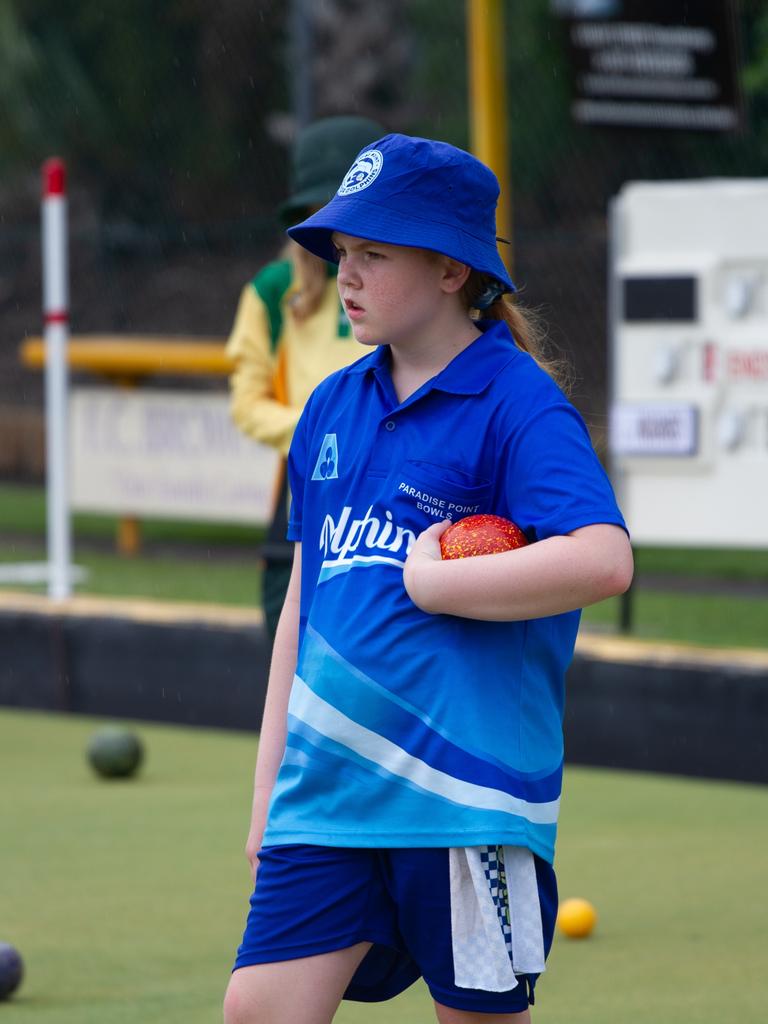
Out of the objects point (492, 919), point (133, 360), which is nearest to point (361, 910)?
point (492, 919)

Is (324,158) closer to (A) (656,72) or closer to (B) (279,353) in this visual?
(B) (279,353)

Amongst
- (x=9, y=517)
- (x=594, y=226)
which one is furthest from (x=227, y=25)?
(x=9, y=517)

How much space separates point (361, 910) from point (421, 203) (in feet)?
3.20

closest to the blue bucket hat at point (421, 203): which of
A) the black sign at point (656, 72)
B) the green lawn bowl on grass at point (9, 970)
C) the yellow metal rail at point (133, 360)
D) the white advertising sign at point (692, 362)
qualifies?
the green lawn bowl on grass at point (9, 970)

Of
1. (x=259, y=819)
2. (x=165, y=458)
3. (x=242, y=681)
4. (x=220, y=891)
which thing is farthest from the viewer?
(x=165, y=458)

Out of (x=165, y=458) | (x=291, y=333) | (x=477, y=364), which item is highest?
(x=477, y=364)

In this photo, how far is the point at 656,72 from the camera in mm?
9078

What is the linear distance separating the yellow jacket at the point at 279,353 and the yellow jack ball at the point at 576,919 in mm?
1325

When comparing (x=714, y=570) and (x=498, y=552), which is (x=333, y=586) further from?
(x=714, y=570)

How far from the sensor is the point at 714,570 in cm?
1100

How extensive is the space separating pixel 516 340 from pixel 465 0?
16783mm

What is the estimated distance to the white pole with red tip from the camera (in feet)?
30.1

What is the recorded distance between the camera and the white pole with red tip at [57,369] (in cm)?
916

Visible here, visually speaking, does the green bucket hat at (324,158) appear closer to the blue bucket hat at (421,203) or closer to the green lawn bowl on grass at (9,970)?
the green lawn bowl on grass at (9,970)
